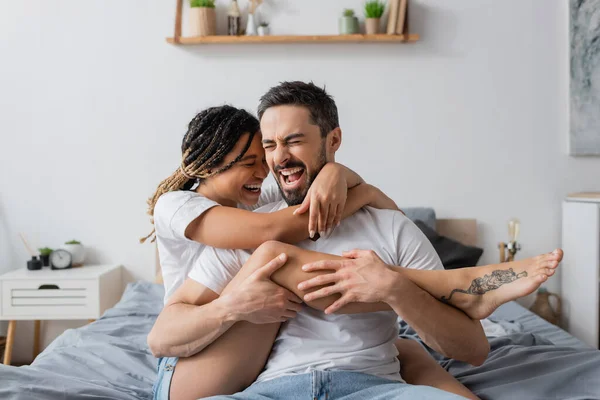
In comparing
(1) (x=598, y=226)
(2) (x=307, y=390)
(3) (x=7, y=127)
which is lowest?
(2) (x=307, y=390)

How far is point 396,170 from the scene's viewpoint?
11.4 feet

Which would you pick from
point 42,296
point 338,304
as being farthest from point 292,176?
point 42,296

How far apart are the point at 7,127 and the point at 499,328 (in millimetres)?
2838

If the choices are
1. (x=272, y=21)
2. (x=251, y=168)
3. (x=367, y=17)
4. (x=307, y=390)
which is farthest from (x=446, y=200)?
(x=307, y=390)

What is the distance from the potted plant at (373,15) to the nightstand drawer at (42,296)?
200 centimetres

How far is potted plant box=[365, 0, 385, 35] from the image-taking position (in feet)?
10.8

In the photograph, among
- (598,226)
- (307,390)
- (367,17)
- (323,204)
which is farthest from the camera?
(367,17)

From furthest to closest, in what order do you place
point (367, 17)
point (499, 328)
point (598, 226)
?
point (367, 17), point (598, 226), point (499, 328)

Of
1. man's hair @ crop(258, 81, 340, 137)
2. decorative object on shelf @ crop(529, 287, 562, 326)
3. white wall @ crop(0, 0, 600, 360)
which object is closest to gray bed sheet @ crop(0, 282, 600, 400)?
man's hair @ crop(258, 81, 340, 137)

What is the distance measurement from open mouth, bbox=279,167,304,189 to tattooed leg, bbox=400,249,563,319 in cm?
41

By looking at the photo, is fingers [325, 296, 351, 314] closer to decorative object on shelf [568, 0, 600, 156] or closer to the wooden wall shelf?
the wooden wall shelf

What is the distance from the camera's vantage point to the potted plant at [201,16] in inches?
130

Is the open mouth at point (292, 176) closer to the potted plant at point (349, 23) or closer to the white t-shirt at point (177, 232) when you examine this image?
the white t-shirt at point (177, 232)

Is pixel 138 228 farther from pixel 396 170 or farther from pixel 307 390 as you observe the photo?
pixel 307 390
